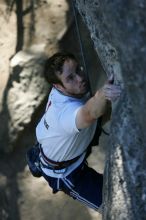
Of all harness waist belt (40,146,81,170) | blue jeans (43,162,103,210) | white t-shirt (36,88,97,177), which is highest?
white t-shirt (36,88,97,177)

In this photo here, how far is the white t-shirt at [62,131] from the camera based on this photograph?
2.36m

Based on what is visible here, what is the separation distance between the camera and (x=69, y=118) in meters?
2.32

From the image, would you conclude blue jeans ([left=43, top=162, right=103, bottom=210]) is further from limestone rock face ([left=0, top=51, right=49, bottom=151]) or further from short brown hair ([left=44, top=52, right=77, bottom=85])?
limestone rock face ([left=0, top=51, right=49, bottom=151])

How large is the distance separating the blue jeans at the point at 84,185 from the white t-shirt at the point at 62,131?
4.8 inches

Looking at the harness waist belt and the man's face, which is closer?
the man's face

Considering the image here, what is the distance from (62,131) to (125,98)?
56 centimetres

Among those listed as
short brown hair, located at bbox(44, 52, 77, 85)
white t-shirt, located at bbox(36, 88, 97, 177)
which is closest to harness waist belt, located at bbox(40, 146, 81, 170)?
white t-shirt, located at bbox(36, 88, 97, 177)

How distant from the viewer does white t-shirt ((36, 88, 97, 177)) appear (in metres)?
2.36

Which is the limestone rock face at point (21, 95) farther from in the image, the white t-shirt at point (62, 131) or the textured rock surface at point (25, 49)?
the white t-shirt at point (62, 131)

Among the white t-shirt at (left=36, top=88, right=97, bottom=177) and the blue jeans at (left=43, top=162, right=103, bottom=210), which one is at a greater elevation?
the white t-shirt at (left=36, top=88, right=97, bottom=177)

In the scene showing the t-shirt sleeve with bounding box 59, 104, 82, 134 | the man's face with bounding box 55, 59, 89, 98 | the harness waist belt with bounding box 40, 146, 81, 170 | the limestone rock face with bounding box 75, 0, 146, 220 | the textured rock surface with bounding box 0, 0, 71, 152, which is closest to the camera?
the limestone rock face with bounding box 75, 0, 146, 220

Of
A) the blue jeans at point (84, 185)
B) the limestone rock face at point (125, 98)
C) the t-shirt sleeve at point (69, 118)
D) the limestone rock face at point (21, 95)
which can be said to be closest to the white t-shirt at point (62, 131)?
the t-shirt sleeve at point (69, 118)

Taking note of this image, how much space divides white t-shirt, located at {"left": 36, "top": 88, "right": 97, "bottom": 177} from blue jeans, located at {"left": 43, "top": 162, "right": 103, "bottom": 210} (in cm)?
12

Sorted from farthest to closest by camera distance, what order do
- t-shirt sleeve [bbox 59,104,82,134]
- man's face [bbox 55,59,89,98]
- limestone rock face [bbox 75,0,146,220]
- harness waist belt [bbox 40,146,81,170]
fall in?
1. harness waist belt [bbox 40,146,81,170]
2. man's face [bbox 55,59,89,98]
3. t-shirt sleeve [bbox 59,104,82,134]
4. limestone rock face [bbox 75,0,146,220]
